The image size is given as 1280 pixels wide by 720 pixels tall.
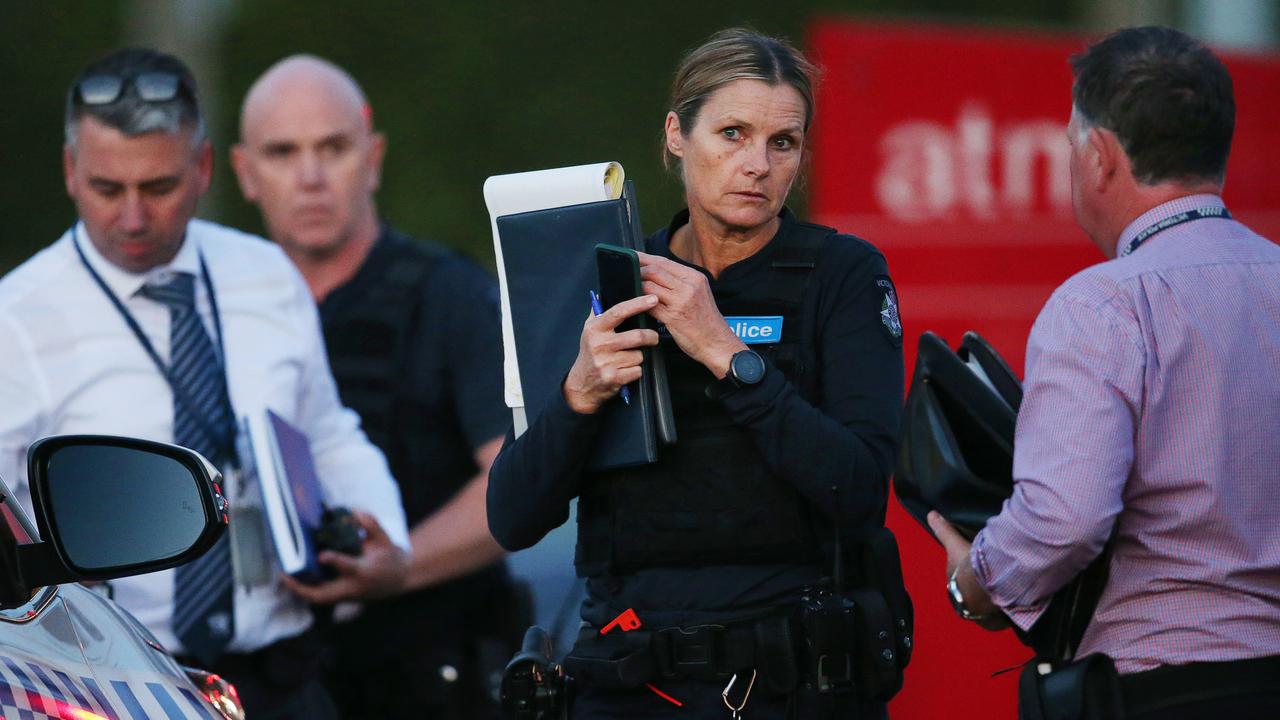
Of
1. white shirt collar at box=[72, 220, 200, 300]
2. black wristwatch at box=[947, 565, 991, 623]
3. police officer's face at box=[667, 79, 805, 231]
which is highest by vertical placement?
police officer's face at box=[667, 79, 805, 231]

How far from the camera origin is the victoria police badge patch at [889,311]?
10.9ft

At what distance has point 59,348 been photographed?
4.11 metres

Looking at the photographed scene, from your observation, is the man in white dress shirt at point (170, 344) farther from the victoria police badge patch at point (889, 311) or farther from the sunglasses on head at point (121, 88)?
the victoria police badge patch at point (889, 311)

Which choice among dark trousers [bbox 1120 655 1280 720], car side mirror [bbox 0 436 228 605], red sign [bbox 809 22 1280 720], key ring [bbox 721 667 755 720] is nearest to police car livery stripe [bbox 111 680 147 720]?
car side mirror [bbox 0 436 228 605]

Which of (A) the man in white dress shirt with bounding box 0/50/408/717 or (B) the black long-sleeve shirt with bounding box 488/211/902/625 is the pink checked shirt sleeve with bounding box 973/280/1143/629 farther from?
(A) the man in white dress shirt with bounding box 0/50/408/717

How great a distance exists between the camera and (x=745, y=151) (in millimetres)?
3322

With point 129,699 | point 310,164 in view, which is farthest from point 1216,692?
point 310,164

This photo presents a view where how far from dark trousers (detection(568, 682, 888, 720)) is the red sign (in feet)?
10.1

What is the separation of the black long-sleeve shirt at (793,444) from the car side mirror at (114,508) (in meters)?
0.59

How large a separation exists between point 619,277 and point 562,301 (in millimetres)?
216

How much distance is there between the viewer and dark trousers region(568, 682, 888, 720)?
3.17m

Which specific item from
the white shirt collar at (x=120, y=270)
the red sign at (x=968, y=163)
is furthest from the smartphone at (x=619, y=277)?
the red sign at (x=968, y=163)

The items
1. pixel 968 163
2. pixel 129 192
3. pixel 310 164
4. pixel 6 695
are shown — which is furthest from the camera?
pixel 968 163

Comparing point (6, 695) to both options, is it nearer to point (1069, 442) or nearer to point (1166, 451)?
point (1069, 442)
